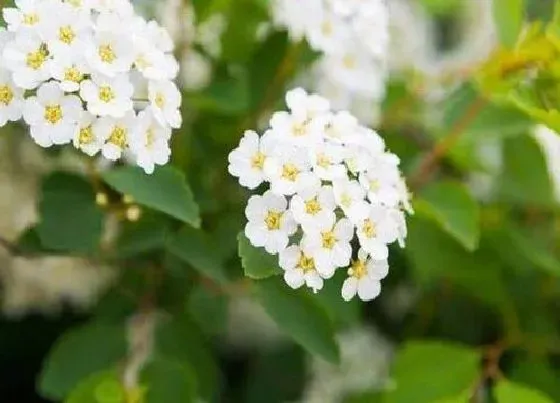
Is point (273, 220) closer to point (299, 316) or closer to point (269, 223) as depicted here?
point (269, 223)

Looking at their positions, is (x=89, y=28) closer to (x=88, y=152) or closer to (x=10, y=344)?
(x=88, y=152)

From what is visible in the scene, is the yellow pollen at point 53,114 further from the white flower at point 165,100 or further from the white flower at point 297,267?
the white flower at point 297,267

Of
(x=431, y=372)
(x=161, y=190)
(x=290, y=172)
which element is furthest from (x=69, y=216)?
(x=431, y=372)

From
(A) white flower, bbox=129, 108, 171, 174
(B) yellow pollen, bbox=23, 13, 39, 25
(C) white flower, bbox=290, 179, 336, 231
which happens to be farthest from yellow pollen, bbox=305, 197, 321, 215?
(B) yellow pollen, bbox=23, 13, 39, 25

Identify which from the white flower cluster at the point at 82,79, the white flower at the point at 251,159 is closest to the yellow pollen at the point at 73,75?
the white flower cluster at the point at 82,79

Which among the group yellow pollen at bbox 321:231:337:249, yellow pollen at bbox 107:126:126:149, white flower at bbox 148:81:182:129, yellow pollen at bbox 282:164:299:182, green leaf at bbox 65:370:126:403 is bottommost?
green leaf at bbox 65:370:126:403

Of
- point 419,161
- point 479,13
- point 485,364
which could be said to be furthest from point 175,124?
point 479,13

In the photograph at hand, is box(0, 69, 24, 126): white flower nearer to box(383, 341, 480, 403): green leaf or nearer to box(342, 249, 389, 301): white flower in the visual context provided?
box(342, 249, 389, 301): white flower
